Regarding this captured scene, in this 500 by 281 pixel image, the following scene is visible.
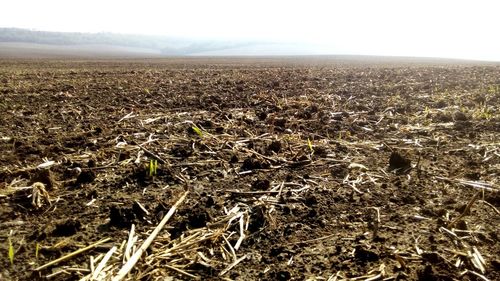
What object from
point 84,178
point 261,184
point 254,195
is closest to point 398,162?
point 261,184

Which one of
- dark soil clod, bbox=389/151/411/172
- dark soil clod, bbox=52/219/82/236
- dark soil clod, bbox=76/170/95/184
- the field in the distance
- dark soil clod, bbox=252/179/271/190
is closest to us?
the field in the distance

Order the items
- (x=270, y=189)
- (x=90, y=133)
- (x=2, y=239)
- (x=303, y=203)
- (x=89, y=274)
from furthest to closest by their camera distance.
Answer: (x=90, y=133) < (x=270, y=189) < (x=303, y=203) < (x=2, y=239) < (x=89, y=274)

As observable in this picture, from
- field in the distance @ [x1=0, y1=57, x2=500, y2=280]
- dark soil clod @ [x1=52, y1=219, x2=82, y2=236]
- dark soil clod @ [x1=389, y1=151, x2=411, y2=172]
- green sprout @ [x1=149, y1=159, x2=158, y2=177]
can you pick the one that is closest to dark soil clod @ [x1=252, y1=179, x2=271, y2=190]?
field in the distance @ [x1=0, y1=57, x2=500, y2=280]

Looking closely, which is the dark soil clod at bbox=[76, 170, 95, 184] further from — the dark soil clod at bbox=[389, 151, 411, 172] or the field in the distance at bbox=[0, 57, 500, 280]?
the dark soil clod at bbox=[389, 151, 411, 172]

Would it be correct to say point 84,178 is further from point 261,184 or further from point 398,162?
point 398,162

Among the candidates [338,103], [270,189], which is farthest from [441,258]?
[338,103]

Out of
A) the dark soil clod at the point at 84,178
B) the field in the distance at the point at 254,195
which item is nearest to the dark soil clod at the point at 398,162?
the field in the distance at the point at 254,195

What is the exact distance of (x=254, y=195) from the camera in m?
3.43

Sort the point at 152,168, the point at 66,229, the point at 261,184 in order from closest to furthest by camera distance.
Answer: the point at 66,229 → the point at 261,184 → the point at 152,168

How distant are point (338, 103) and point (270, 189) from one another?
15.4ft

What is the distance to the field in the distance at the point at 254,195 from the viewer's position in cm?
246

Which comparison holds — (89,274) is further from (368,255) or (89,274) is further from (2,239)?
(368,255)

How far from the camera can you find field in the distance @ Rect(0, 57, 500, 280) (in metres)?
2.46

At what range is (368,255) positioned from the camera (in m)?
2.50
